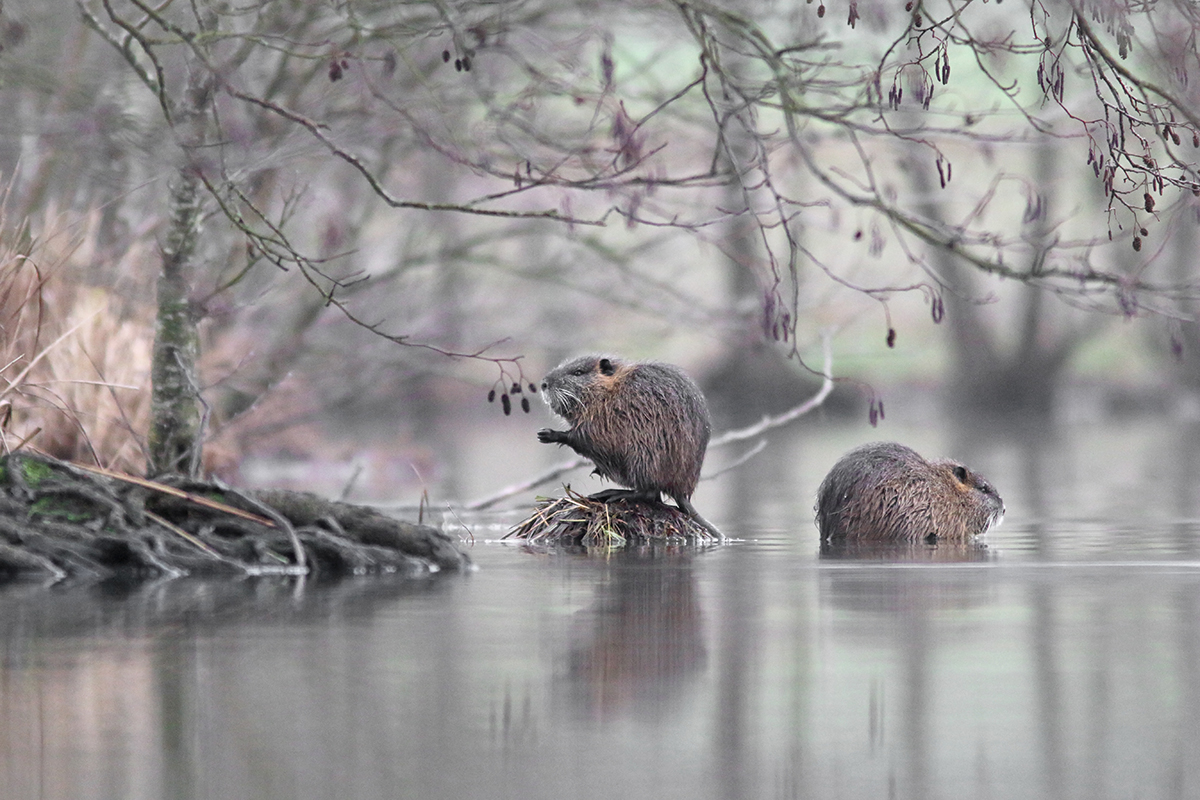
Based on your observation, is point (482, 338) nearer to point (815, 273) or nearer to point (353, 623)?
point (353, 623)

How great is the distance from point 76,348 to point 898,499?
5229 millimetres

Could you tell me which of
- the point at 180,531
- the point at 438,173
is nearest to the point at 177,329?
the point at 180,531

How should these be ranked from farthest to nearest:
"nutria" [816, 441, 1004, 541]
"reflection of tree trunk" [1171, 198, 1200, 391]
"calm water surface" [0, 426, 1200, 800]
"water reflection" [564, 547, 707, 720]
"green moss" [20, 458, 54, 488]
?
"reflection of tree trunk" [1171, 198, 1200, 391] < "nutria" [816, 441, 1004, 541] < "green moss" [20, 458, 54, 488] < "water reflection" [564, 547, 707, 720] < "calm water surface" [0, 426, 1200, 800]

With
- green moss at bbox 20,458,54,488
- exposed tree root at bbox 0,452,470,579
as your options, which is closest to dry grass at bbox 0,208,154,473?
green moss at bbox 20,458,54,488

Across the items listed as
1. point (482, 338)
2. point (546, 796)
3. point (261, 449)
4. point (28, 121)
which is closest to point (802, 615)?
point (546, 796)

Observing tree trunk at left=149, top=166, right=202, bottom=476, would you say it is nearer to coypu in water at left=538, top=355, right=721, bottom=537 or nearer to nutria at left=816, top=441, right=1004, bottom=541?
coypu in water at left=538, top=355, right=721, bottom=537

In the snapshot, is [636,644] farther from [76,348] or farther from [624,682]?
[76,348]

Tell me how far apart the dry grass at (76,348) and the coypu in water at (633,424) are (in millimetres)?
2208

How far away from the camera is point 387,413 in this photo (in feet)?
108

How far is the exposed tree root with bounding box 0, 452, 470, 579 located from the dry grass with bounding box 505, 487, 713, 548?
3.57 feet

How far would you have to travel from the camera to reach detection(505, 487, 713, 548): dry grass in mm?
9023

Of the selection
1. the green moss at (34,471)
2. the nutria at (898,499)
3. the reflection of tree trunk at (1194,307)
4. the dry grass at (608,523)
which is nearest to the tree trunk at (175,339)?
the green moss at (34,471)

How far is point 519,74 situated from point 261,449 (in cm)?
401

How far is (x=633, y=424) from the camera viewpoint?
9008 mm
